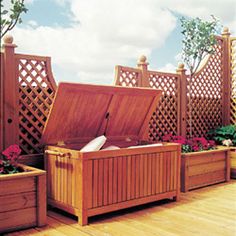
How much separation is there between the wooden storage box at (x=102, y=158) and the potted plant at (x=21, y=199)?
1.05 ft

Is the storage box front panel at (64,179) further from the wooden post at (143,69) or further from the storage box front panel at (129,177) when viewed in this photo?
the wooden post at (143,69)

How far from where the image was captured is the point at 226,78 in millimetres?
6723

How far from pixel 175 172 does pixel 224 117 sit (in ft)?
9.48

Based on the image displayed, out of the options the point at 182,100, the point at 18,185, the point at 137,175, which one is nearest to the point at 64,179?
the point at 18,185

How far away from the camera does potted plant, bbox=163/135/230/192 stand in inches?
187

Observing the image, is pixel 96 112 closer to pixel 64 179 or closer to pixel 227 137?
pixel 64 179

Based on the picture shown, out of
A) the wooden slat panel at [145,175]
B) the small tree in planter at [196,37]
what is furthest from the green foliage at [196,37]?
the wooden slat panel at [145,175]

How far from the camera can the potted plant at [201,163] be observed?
15.6 feet

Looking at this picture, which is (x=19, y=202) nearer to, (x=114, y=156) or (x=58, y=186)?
(x=58, y=186)

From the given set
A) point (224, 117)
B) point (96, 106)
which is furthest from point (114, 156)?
point (224, 117)

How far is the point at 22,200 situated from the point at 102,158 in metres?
0.81

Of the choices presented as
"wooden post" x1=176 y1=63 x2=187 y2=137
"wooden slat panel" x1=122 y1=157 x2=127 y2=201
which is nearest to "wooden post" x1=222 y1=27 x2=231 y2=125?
"wooden post" x1=176 y1=63 x2=187 y2=137

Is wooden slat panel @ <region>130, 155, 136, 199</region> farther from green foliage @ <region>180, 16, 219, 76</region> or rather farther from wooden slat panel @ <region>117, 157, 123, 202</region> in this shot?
green foliage @ <region>180, 16, 219, 76</region>

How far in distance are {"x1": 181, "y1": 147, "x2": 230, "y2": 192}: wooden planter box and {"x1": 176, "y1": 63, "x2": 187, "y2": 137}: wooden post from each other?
26.8 inches
